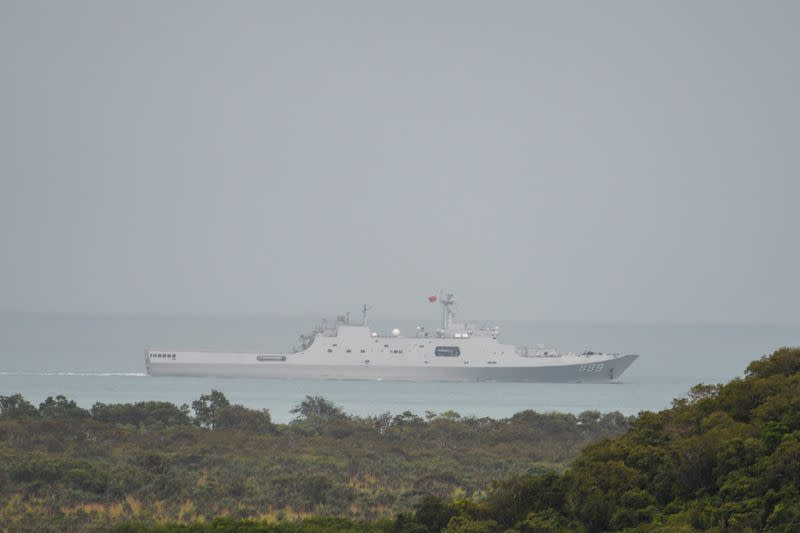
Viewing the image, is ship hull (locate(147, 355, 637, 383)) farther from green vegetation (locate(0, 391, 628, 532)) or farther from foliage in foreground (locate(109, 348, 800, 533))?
foliage in foreground (locate(109, 348, 800, 533))

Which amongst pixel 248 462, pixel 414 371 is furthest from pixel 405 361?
pixel 248 462

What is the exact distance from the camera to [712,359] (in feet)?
348

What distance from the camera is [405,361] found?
238ft

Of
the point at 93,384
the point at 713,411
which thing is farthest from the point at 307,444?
the point at 93,384

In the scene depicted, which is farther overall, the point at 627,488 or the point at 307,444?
the point at 307,444

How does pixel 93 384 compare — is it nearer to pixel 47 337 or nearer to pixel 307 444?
pixel 307 444

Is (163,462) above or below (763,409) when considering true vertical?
below

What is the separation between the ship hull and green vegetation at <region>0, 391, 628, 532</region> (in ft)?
88.4

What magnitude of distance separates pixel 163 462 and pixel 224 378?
45.9 meters

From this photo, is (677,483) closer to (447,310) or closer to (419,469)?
(419,469)

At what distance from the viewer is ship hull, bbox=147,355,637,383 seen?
72125 mm

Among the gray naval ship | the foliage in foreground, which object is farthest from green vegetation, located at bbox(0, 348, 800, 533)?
the gray naval ship

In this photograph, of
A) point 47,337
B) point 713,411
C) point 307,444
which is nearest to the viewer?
point 713,411

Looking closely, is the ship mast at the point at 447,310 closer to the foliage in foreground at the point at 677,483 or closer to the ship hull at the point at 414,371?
the ship hull at the point at 414,371
